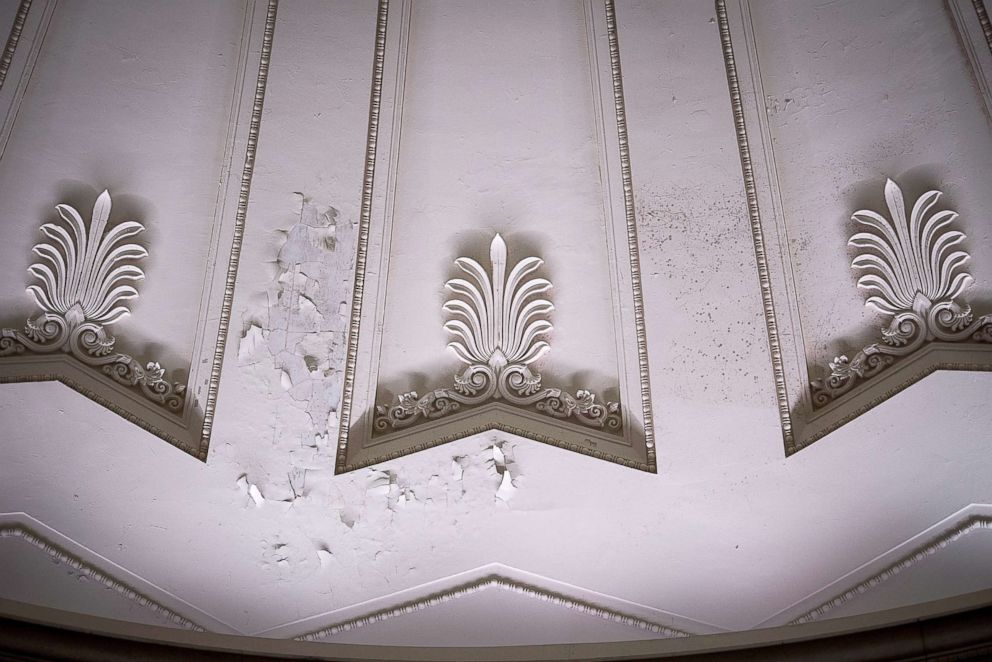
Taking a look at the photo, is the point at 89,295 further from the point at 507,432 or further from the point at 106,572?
the point at 507,432

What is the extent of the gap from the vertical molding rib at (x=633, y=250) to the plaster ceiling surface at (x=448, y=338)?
0.01m

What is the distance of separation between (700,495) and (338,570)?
4.08 feet

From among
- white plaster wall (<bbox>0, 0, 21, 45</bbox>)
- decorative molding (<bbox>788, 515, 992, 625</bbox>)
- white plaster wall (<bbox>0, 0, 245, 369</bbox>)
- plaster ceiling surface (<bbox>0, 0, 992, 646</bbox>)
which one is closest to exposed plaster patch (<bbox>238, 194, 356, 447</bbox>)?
plaster ceiling surface (<bbox>0, 0, 992, 646</bbox>)

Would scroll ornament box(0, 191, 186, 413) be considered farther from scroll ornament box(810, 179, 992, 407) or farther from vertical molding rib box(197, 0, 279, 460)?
scroll ornament box(810, 179, 992, 407)

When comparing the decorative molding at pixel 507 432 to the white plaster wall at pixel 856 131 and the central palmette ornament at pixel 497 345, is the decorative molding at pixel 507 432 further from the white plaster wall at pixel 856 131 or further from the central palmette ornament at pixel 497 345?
the white plaster wall at pixel 856 131

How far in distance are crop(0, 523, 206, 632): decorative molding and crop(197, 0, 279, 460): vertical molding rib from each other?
0.53m

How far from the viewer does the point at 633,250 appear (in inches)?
150

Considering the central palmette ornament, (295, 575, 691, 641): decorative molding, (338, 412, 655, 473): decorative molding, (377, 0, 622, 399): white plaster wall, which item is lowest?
(295, 575, 691, 641): decorative molding

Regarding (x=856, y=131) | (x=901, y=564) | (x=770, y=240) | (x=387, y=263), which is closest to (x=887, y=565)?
Result: (x=901, y=564)

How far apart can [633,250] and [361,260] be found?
0.90 meters

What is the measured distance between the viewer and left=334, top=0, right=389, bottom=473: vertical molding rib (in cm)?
380

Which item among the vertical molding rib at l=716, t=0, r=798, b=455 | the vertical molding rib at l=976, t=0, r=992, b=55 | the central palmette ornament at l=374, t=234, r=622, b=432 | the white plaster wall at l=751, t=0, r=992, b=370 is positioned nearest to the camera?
the vertical molding rib at l=976, t=0, r=992, b=55

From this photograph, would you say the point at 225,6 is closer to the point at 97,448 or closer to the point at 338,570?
the point at 97,448

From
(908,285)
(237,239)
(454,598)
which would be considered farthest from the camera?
(454,598)
